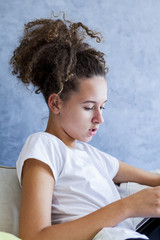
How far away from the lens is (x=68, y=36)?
1.11 meters

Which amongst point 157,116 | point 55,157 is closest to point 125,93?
point 157,116

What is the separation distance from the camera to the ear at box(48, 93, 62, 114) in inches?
42.3

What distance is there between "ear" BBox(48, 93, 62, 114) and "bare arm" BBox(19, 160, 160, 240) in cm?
27

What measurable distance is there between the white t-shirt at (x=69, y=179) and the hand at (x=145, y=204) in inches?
6.7

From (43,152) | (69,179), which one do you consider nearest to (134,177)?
(69,179)

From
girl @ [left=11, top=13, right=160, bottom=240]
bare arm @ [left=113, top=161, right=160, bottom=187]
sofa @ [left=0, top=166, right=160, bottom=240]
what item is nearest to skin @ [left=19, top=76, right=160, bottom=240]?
girl @ [left=11, top=13, right=160, bottom=240]

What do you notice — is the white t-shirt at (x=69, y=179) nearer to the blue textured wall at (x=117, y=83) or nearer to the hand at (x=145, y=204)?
the hand at (x=145, y=204)

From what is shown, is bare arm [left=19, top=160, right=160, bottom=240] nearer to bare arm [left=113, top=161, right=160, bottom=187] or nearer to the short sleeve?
the short sleeve

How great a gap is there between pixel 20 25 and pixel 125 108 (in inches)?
27.5

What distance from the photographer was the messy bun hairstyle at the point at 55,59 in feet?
3.49

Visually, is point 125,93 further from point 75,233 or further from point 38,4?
point 75,233

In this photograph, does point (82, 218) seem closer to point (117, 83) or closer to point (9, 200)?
point (9, 200)

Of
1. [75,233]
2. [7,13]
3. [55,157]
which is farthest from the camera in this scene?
[7,13]

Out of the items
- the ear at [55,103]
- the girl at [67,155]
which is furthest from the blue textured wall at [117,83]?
the ear at [55,103]
